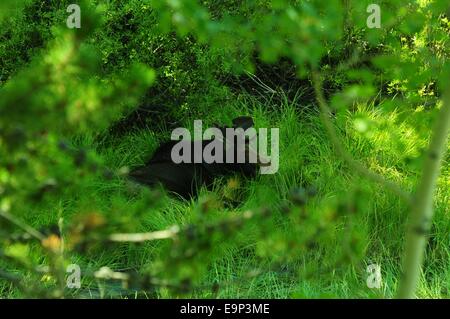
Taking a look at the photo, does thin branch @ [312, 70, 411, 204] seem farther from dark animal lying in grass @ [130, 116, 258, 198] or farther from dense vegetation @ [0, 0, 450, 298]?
dark animal lying in grass @ [130, 116, 258, 198]

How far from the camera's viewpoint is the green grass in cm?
434

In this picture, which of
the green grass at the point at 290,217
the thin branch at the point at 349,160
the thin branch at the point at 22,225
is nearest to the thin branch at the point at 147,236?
→ the thin branch at the point at 22,225

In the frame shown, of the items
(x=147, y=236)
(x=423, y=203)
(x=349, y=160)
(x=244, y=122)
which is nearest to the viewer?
(x=147, y=236)

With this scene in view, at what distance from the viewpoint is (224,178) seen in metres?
5.61

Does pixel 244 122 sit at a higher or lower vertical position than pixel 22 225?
higher

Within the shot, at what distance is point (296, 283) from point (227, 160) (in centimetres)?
140

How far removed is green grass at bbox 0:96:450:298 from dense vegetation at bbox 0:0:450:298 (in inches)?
0.6

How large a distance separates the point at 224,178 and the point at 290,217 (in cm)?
78

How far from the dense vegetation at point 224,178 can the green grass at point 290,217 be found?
0.02m

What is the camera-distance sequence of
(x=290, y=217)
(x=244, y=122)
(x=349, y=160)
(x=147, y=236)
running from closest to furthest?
(x=147, y=236), (x=349, y=160), (x=290, y=217), (x=244, y=122)
